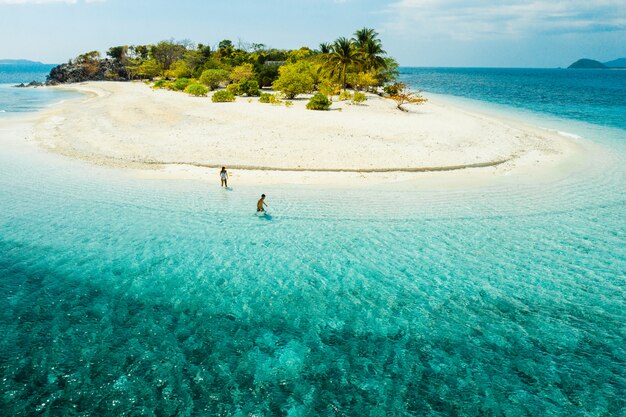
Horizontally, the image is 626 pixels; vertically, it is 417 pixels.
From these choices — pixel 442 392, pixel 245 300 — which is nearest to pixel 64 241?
pixel 245 300

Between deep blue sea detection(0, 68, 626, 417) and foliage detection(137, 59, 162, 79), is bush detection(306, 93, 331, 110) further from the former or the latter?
foliage detection(137, 59, 162, 79)

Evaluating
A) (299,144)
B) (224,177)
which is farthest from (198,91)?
(224,177)

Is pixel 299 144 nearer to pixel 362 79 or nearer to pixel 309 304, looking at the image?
pixel 309 304

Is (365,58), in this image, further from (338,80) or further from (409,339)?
(409,339)

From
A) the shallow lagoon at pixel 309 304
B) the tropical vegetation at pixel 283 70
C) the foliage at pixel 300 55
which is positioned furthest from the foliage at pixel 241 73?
the shallow lagoon at pixel 309 304

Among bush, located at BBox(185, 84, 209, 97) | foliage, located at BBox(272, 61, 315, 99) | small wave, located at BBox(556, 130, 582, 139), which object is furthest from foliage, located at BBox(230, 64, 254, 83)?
small wave, located at BBox(556, 130, 582, 139)

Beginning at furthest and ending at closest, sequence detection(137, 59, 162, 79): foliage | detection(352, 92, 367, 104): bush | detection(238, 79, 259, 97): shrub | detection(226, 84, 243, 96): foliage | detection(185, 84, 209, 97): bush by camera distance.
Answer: detection(137, 59, 162, 79): foliage
detection(238, 79, 259, 97): shrub
detection(226, 84, 243, 96): foliage
detection(185, 84, 209, 97): bush
detection(352, 92, 367, 104): bush

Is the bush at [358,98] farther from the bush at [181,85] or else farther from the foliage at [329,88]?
the bush at [181,85]
